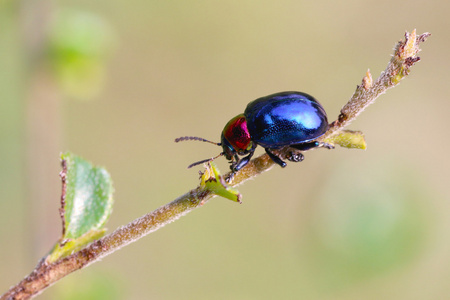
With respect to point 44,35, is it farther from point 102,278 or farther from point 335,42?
point 335,42

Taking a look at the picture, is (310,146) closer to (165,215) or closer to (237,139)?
(237,139)

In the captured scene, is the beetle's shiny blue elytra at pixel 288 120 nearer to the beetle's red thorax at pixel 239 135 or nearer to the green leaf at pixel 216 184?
the beetle's red thorax at pixel 239 135

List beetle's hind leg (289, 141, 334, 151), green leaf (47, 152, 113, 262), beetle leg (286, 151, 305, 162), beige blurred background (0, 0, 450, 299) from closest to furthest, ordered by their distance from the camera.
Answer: green leaf (47, 152, 113, 262)
beetle's hind leg (289, 141, 334, 151)
beetle leg (286, 151, 305, 162)
beige blurred background (0, 0, 450, 299)

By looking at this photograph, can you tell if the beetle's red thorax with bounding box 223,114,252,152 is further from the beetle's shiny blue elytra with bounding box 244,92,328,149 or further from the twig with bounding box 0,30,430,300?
the twig with bounding box 0,30,430,300

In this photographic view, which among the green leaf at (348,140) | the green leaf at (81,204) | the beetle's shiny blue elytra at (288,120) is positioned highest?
the beetle's shiny blue elytra at (288,120)

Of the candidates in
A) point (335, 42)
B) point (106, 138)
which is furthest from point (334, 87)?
point (106, 138)

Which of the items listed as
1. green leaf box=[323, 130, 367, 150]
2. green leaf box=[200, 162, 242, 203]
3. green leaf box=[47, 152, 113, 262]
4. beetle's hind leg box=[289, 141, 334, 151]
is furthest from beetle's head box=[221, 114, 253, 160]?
green leaf box=[200, 162, 242, 203]

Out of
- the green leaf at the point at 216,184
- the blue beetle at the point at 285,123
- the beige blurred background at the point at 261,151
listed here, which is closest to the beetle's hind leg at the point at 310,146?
the blue beetle at the point at 285,123

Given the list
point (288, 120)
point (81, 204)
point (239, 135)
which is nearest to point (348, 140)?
point (288, 120)
